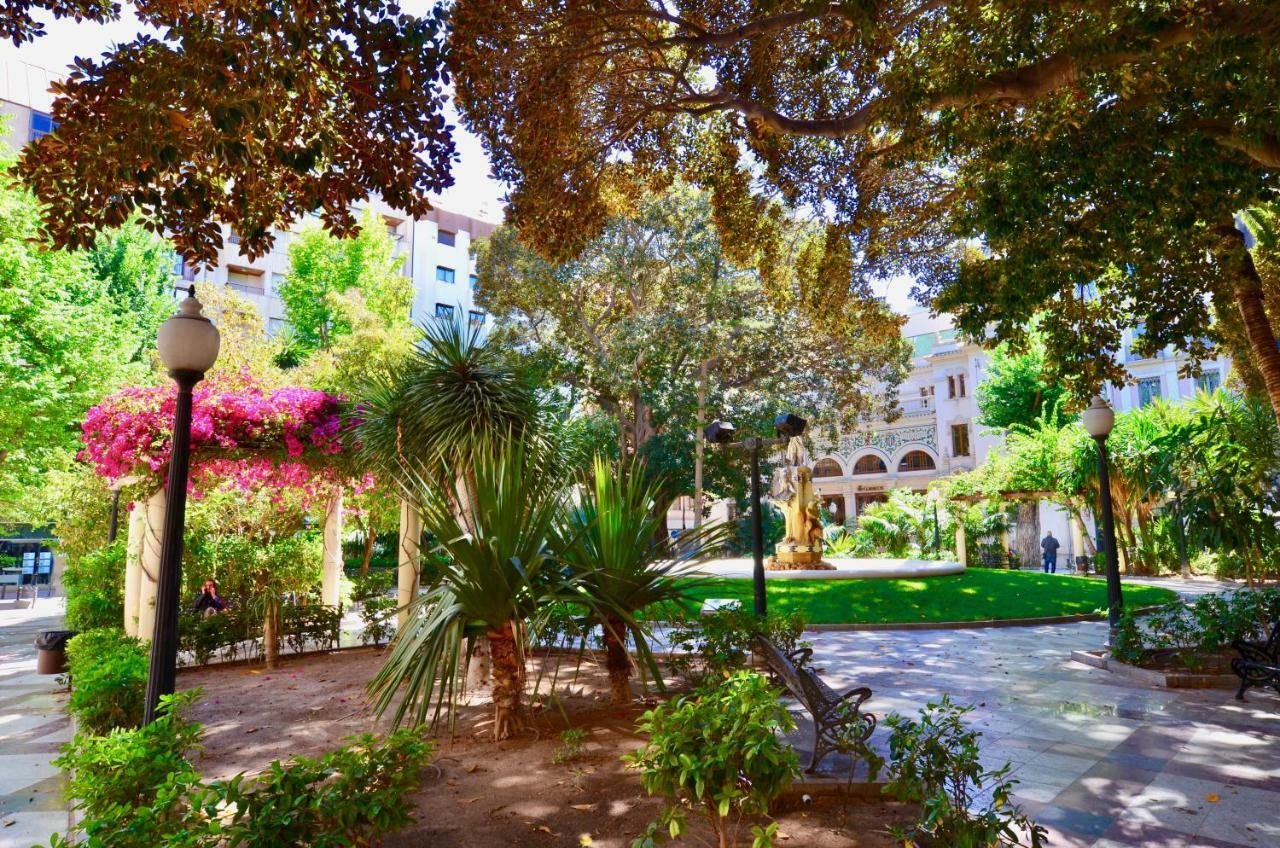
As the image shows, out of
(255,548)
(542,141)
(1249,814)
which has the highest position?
(542,141)

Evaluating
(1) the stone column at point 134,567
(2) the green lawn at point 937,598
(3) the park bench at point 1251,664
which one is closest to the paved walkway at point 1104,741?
(3) the park bench at point 1251,664

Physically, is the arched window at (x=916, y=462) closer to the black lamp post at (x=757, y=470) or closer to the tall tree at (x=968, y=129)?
the tall tree at (x=968, y=129)

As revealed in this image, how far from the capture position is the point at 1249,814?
4.45m

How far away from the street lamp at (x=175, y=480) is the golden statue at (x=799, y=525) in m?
15.6

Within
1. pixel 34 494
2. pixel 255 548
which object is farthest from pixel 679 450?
pixel 34 494

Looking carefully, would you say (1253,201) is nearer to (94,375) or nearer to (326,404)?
(326,404)

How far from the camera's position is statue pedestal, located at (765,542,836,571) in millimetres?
18609

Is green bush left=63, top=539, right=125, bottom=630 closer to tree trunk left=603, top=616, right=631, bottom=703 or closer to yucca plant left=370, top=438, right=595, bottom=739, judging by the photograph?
yucca plant left=370, top=438, right=595, bottom=739

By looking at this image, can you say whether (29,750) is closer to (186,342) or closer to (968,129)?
(186,342)

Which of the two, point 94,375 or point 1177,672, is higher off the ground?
point 94,375

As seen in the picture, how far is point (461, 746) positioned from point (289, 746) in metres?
1.62

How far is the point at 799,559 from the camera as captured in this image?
18.7 m

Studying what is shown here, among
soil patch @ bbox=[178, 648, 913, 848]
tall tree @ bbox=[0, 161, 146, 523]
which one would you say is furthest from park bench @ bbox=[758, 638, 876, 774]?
tall tree @ bbox=[0, 161, 146, 523]

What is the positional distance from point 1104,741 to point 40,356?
21518 millimetres
